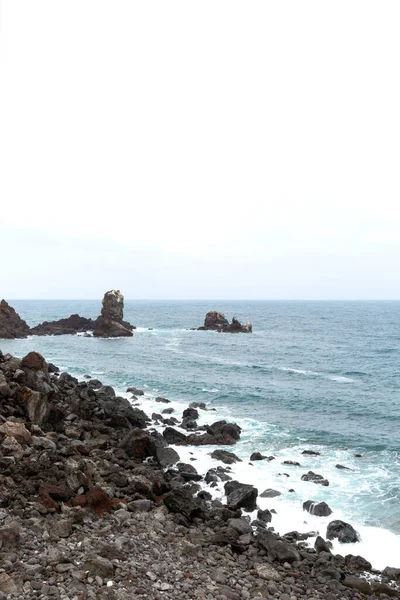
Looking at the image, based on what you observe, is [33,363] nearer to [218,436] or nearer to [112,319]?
[218,436]

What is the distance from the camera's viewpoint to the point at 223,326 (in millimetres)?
109438

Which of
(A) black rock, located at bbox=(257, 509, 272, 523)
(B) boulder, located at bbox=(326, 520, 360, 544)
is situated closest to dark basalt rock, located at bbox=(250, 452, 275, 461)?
(A) black rock, located at bbox=(257, 509, 272, 523)

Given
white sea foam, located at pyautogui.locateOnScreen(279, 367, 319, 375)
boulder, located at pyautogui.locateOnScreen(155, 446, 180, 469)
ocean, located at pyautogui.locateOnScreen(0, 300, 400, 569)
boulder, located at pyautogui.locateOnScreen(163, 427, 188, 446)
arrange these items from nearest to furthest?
ocean, located at pyautogui.locateOnScreen(0, 300, 400, 569) < boulder, located at pyautogui.locateOnScreen(155, 446, 180, 469) < boulder, located at pyautogui.locateOnScreen(163, 427, 188, 446) < white sea foam, located at pyautogui.locateOnScreen(279, 367, 319, 375)

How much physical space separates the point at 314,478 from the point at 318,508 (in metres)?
3.66

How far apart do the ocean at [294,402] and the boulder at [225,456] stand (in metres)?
0.50

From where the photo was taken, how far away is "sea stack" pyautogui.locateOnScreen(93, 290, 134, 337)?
301 feet

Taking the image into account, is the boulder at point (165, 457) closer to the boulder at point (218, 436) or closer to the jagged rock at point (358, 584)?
the boulder at point (218, 436)

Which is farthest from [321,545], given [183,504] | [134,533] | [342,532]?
[134,533]

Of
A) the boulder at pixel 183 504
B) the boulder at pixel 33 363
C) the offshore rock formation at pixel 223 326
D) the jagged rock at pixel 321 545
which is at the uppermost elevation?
the boulder at pixel 33 363

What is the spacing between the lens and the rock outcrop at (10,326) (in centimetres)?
8606

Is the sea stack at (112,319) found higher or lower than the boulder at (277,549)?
higher

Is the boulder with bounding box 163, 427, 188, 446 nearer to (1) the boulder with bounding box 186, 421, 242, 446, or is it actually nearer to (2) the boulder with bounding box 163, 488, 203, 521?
(1) the boulder with bounding box 186, 421, 242, 446

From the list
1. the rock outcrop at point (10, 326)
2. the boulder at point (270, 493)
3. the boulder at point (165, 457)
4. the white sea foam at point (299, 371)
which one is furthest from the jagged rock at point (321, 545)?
the rock outcrop at point (10, 326)

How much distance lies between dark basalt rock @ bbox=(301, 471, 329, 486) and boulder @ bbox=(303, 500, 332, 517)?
9.69 ft
